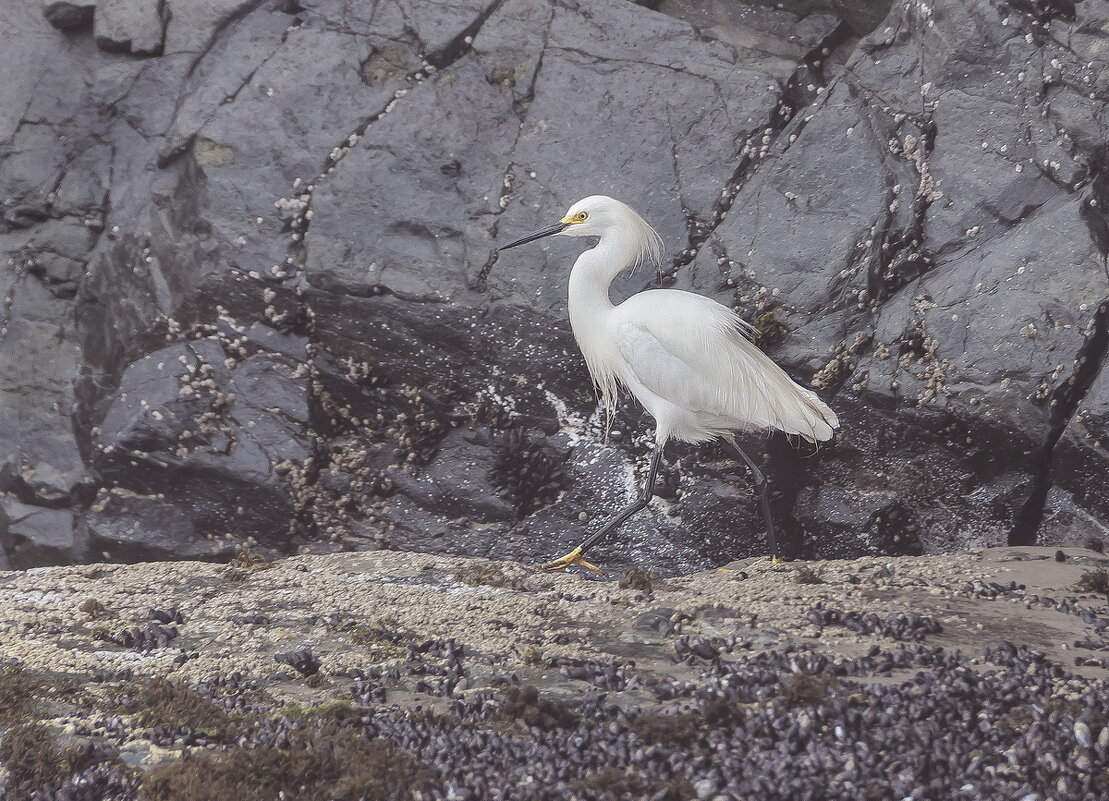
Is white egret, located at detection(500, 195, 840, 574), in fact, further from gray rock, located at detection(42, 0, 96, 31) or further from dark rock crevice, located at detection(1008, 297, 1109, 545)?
gray rock, located at detection(42, 0, 96, 31)

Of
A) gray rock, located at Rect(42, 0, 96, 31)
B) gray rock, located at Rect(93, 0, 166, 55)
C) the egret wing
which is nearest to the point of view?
A: the egret wing

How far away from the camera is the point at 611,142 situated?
223 inches

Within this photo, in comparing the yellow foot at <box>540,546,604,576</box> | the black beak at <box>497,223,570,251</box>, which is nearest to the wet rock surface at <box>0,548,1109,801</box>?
the yellow foot at <box>540,546,604,576</box>

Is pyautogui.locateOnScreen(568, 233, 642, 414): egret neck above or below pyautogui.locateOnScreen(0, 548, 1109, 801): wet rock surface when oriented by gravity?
above

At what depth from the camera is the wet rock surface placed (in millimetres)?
2684

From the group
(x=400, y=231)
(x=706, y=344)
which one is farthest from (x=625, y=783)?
(x=400, y=231)

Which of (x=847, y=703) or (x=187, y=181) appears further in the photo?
(x=187, y=181)

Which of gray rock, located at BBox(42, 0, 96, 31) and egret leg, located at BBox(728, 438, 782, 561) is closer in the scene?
egret leg, located at BBox(728, 438, 782, 561)

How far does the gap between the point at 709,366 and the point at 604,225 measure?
977 mm

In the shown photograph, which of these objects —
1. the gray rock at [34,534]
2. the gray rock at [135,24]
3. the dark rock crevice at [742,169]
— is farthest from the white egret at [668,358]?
the gray rock at [34,534]

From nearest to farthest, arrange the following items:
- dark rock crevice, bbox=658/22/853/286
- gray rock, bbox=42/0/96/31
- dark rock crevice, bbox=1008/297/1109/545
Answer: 1. dark rock crevice, bbox=1008/297/1109/545
2. dark rock crevice, bbox=658/22/853/286
3. gray rock, bbox=42/0/96/31

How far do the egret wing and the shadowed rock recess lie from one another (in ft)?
1.16

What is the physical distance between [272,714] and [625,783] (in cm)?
128

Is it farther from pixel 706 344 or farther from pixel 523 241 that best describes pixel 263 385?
pixel 706 344
